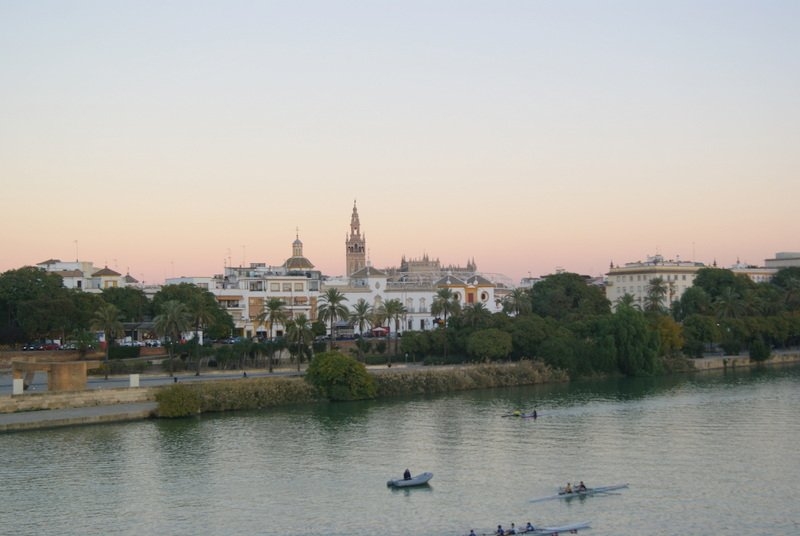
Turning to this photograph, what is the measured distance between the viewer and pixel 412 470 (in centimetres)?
4212

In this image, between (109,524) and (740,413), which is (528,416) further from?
(109,524)

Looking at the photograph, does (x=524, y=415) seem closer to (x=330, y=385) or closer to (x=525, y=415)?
(x=525, y=415)

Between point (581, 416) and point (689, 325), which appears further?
point (689, 325)

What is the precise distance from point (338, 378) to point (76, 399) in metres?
14.9

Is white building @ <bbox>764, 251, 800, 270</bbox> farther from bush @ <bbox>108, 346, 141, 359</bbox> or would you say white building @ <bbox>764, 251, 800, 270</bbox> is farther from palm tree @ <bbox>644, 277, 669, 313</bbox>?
bush @ <bbox>108, 346, 141, 359</bbox>

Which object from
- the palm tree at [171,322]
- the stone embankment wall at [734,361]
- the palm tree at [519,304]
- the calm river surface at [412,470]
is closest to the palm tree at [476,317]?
the palm tree at [519,304]

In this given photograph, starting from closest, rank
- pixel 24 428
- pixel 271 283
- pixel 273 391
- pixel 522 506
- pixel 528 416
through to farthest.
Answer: pixel 522 506 → pixel 24 428 → pixel 528 416 → pixel 273 391 → pixel 271 283

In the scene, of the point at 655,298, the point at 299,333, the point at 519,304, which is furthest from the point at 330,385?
the point at 655,298

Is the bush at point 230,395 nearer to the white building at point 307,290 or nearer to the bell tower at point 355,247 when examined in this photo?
the white building at point 307,290

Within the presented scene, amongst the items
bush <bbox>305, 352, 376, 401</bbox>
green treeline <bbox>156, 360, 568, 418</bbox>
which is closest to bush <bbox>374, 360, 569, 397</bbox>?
green treeline <bbox>156, 360, 568, 418</bbox>

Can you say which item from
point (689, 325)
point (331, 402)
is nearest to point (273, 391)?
point (331, 402)

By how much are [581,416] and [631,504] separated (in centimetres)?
2007

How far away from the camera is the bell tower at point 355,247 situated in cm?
15838

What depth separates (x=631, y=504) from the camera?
120 feet
